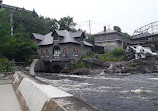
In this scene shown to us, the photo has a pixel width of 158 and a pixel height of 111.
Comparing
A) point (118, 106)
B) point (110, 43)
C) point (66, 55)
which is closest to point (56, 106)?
point (118, 106)

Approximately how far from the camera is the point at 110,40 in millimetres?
39500

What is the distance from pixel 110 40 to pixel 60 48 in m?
14.5

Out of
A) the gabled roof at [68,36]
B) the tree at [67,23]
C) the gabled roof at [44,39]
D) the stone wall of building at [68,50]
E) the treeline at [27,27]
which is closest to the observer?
the treeline at [27,27]

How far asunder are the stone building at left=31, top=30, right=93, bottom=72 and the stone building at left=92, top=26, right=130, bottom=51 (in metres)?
8.40

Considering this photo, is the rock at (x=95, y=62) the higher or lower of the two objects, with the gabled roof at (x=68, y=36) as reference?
lower

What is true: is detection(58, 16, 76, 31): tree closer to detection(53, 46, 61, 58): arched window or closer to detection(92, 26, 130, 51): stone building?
detection(92, 26, 130, 51): stone building

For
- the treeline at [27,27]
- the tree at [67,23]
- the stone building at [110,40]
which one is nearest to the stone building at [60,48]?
the treeline at [27,27]

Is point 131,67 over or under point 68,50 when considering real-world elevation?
under

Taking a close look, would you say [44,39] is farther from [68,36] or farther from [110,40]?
[110,40]

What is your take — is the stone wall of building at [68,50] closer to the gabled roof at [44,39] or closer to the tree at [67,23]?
the gabled roof at [44,39]

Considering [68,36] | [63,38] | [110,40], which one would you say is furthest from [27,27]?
[110,40]

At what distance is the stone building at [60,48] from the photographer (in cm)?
3023

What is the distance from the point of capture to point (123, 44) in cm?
4159

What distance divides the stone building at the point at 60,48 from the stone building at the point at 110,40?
8.40 meters
